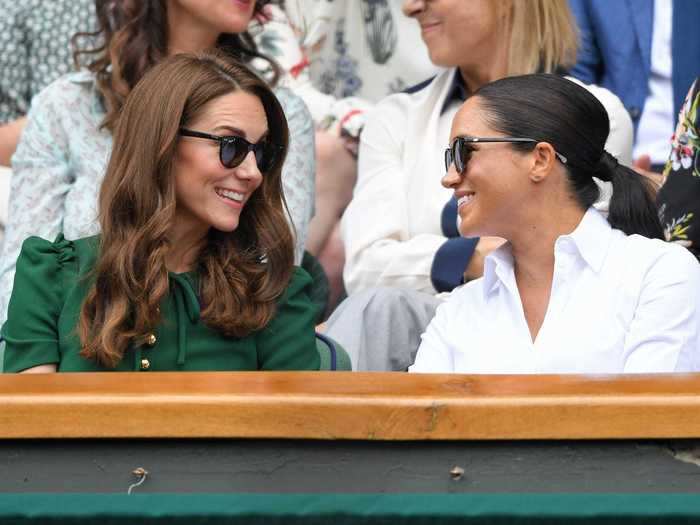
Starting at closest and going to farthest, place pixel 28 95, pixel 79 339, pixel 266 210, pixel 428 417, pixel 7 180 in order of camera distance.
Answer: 1. pixel 428 417
2. pixel 79 339
3. pixel 266 210
4. pixel 7 180
5. pixel 28 95

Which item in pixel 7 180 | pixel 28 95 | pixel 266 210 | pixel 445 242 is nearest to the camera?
pixel 266 210

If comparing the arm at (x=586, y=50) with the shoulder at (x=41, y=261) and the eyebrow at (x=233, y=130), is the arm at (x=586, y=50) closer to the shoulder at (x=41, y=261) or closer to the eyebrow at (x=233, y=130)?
the eyebrow at (x=233, y=130)

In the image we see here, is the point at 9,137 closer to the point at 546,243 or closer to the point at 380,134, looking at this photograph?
the point at 380,134

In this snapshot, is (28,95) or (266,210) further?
(28,95)

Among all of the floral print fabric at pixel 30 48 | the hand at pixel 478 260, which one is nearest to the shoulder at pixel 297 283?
the hand at pixel 478 260

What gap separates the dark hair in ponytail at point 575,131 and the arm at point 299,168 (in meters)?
0.83

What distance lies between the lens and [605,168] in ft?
9.05

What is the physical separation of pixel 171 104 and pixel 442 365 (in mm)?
737

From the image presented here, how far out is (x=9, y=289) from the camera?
3.18 metres

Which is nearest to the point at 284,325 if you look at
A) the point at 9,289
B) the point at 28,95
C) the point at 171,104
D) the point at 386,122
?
the point at 171,104

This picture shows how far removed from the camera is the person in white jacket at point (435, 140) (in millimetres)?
3510

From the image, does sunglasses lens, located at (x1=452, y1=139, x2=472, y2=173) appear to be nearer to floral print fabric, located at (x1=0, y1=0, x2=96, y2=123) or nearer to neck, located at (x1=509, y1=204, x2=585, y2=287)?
neck, located at (x1=509, y1=204, x2=585, y2=287)

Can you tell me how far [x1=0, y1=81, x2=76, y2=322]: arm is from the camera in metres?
3.32

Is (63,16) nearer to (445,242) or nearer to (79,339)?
(445,242)
